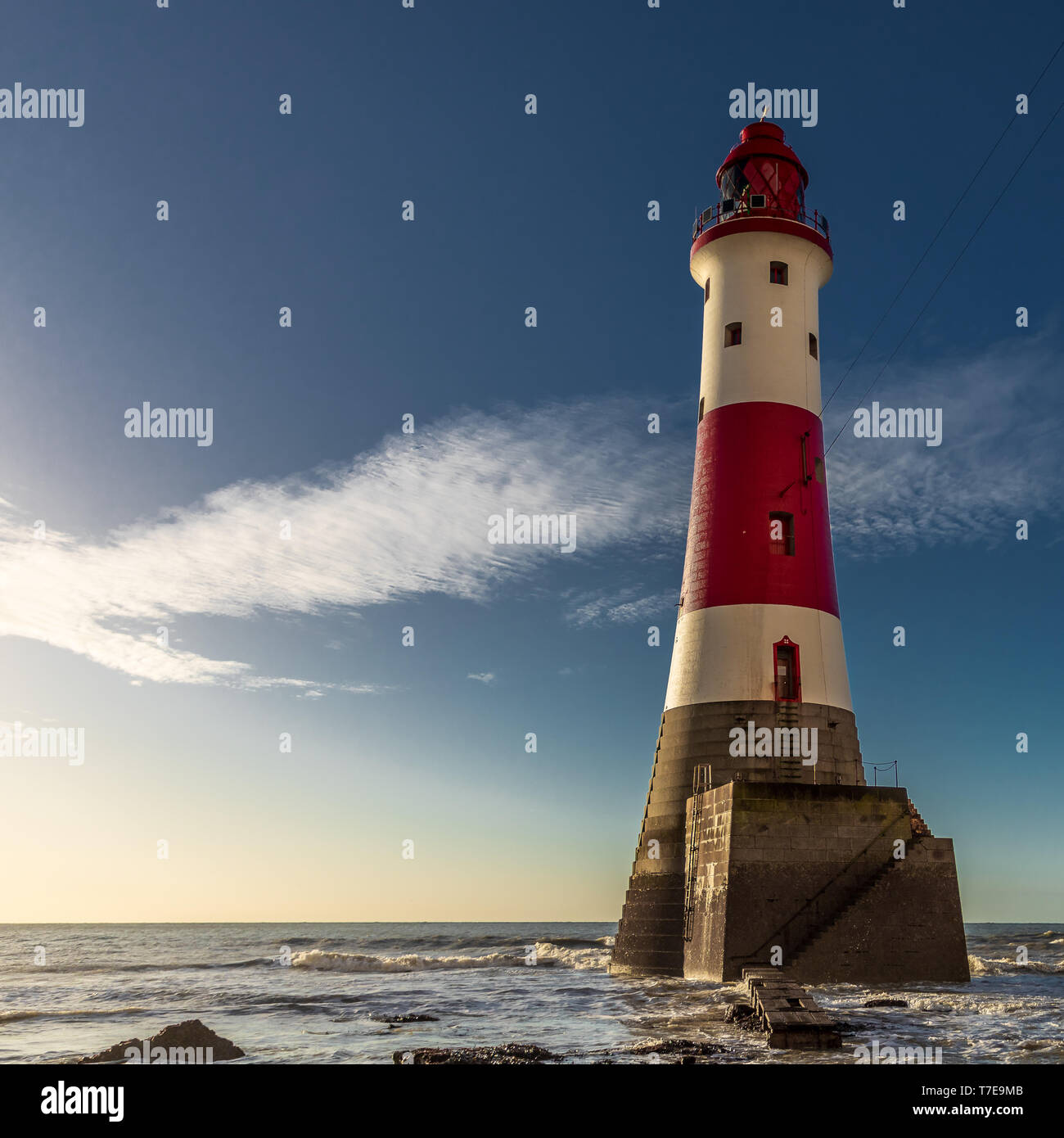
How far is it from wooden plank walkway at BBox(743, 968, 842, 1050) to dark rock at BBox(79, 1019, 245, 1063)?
7676 millimetres

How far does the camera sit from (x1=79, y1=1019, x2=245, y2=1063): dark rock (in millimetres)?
13531

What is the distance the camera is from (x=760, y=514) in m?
25.8

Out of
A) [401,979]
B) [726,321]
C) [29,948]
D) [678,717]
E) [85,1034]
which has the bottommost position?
[29,948]

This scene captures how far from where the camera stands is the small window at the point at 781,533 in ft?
83.7

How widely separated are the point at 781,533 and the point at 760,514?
2.44ft

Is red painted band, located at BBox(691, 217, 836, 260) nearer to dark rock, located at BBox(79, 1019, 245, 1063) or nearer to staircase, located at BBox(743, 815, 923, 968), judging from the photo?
staircase, located at BBox(743, 815, 923, 968)

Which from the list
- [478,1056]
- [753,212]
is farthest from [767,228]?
[478,1056]

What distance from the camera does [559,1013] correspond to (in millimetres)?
18391

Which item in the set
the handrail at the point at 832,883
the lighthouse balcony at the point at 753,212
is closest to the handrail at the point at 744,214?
the lighthouse balcony at the point at 753,212

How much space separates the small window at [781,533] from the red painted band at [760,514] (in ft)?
0.10

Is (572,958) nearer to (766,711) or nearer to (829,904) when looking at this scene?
(766,711)
